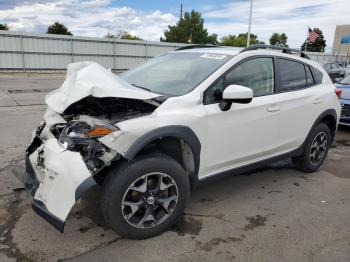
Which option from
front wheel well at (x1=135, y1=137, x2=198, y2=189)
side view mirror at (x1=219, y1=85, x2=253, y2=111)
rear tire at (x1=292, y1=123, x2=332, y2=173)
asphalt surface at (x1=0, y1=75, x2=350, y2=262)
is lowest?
asphalt surface at (x1=0, y1=75, x2=350, y2=262)

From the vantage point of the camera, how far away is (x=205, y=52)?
4219mm

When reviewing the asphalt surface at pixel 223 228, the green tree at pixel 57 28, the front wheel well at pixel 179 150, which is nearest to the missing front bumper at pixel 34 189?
the asphalt surface at pixel 223 228

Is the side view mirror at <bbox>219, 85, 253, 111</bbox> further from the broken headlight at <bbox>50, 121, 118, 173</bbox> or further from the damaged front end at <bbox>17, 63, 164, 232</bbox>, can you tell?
the broken headlight at <bbox>50, 121, 118, 173</bbox>

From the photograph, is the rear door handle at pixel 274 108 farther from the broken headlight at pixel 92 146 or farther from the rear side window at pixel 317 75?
the broken headlight at pixel 92 146

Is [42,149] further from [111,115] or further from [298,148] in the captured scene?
[298,148]

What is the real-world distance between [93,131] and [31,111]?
709 centimetres

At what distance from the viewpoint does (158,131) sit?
10.2ft

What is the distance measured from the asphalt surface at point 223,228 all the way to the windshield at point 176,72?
1.05 m

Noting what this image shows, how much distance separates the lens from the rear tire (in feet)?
16.3

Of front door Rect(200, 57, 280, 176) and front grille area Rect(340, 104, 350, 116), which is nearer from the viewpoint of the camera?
front door Rect(200, 57, 280, 176)

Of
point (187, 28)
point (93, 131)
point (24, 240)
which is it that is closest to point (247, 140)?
point (93, 131)

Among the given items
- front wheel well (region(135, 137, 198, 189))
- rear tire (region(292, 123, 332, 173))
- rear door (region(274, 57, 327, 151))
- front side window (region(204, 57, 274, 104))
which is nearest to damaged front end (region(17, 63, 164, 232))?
front wheel well (region(135, 137, 198, 189))

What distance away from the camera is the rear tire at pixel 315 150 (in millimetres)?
4965

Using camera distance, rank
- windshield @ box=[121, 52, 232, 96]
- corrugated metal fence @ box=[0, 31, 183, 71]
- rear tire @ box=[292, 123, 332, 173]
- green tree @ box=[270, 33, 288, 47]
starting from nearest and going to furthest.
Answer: windshield @ box=[121, 52, 232, 96] < rear tire @ box=[292, 123, 332, 173] < corrugated metal fence @ box=[0, 31, 183, 71] < green tree @ box=[270, 33, 288, 47]
